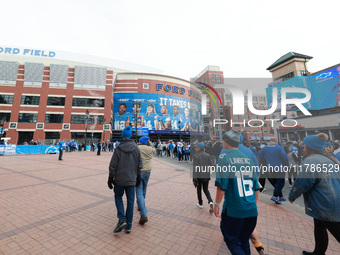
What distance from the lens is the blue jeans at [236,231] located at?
6.11 feet

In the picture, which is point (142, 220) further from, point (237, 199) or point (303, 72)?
point (303, 72)

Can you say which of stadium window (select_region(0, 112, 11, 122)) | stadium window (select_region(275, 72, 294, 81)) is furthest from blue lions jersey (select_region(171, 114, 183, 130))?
stadium window (select_region(0, 112, 11, 122))

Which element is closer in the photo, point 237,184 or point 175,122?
point 237,184

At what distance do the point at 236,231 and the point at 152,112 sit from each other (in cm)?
4429

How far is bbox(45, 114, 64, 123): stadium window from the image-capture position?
1401 inches

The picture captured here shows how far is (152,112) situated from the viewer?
149 ft

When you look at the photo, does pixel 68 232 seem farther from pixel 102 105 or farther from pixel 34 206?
pixel 102 105

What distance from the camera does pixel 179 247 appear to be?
2693 mm

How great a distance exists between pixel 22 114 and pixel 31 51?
39015 mm

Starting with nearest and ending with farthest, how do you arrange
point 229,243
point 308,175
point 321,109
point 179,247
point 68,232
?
point 229,243 → point 308,175 → point 179,247 → point 68,232 → point 321,109

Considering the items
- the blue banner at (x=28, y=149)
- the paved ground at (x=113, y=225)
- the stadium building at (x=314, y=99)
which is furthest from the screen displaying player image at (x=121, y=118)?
the paved ground at (x=113, y=225)

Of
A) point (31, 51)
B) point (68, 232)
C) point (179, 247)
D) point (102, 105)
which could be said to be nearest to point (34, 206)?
point (68, 232)

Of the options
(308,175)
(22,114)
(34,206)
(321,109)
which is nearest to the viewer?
(308,175)

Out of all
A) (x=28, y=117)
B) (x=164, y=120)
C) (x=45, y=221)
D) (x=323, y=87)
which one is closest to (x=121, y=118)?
(x=164, y=120)
